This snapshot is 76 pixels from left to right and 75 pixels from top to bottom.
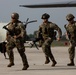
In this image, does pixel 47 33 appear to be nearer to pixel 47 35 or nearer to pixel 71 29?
pixel 47 35

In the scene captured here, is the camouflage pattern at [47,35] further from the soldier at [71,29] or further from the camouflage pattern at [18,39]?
the camouflage pattern at [18,39]

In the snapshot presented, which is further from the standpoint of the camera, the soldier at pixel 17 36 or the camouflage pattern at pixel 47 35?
the camouflage pattern at pixel 47 35

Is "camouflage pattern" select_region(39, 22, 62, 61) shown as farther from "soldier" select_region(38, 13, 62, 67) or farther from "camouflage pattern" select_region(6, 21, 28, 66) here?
"camouflage pattern" select_region(6, 21, 28, 66)

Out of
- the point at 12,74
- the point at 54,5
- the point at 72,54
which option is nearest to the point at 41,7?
the point at 54,5

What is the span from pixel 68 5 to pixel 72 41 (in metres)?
27.4

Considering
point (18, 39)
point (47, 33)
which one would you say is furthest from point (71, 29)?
point (18, 39)

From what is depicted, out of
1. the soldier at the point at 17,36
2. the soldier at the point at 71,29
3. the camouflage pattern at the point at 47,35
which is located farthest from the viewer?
the soldier at the point at 71,29

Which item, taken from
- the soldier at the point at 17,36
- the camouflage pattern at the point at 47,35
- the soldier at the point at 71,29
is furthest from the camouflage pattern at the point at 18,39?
the soldier at the point at 71,29

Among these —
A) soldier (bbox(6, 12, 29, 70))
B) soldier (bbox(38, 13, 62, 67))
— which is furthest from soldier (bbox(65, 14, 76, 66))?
soldier (bbox(6, 12, 29, 70))

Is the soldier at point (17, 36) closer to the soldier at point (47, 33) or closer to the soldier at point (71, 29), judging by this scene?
the soldier at point (47, 33)

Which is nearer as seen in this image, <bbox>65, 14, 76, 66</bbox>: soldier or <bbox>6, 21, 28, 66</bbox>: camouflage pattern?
<bbox>6, 21, 28, 66</bbox>: camouflage pattern

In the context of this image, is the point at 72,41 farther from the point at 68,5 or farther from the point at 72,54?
the point at 68,5

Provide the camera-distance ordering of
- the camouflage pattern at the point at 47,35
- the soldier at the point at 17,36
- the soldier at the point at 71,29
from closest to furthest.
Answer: the soldier at the point at 17,36 < the camouflage pattern at the point at 47,35 < the soldier at the point at 71,29

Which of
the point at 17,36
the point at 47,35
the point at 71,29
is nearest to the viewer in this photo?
the point at 17,36
